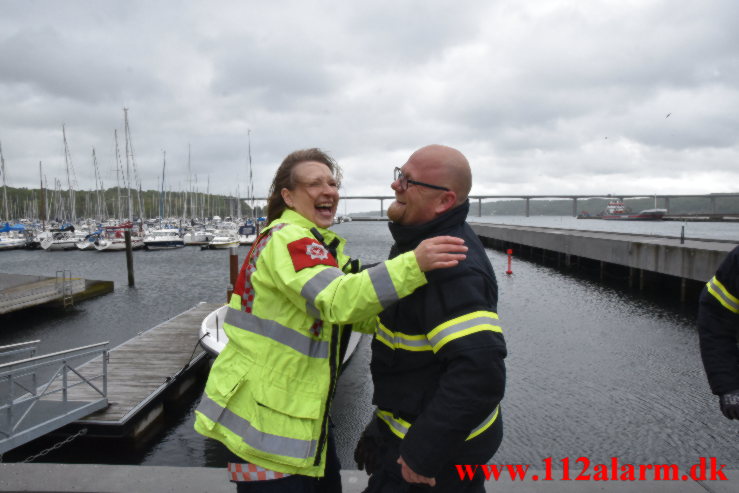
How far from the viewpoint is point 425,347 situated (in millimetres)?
2172

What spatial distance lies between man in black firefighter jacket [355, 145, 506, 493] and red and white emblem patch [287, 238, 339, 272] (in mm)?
394

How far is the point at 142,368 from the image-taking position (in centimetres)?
1081

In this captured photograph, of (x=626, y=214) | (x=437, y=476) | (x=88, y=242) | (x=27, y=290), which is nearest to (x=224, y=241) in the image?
(x=88, y=242)

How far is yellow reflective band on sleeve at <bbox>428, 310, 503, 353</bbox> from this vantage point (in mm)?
1927

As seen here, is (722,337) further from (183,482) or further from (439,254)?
(183,482)

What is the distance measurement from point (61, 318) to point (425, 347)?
967 inches

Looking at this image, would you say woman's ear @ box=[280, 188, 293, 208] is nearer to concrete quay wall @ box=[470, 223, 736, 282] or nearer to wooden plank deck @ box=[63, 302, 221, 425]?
wooden plank deck @ box=[63, 302, 221, 425]

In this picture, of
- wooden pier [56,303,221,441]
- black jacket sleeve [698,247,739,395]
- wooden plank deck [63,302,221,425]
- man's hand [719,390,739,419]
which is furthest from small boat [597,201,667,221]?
man's hand [719,390,739,419]

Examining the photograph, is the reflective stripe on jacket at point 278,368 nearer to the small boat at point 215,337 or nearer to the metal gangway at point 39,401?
the metal gangway at point 39,401

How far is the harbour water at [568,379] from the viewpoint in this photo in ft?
30.4

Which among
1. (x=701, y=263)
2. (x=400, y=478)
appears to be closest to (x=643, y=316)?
(x=701, y=263)

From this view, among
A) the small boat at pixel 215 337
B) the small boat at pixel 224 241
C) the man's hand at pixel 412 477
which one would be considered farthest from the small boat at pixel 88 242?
the man's hand at pixel 412 477

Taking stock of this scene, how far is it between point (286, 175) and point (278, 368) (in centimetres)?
105

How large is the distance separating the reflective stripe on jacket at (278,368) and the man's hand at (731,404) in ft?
7.72
